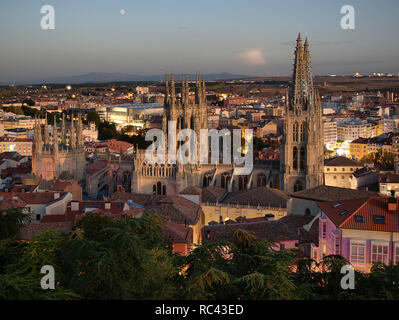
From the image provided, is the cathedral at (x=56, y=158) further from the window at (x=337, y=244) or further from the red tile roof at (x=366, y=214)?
the window at (x=337, y=244)

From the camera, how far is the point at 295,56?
1438 inches

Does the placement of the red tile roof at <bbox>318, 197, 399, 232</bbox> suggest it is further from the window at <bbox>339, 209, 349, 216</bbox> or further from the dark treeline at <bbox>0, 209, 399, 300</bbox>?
the dark treeline at <bbox>0, 209, 399, 300</bbox>

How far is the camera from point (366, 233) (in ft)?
56.9

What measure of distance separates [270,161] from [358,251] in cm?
2143

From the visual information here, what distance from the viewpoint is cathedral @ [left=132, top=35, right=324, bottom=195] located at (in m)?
36.1

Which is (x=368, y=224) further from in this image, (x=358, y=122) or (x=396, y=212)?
(x=358, y=122)

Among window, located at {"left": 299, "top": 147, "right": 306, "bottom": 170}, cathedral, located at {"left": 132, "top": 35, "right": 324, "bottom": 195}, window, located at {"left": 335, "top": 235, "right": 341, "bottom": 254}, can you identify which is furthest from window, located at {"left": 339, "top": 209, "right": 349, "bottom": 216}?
window, located at {"left": 299, "top": 147, "right": 306, "bottom": 170}

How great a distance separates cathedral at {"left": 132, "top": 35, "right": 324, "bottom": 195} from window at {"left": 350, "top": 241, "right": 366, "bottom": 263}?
730 inches

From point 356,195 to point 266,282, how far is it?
20388mm

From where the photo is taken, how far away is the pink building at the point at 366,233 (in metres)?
17.0

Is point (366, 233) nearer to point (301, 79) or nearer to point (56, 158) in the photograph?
point (301, 79)

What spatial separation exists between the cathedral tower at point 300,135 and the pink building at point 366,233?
1701 centimetres
